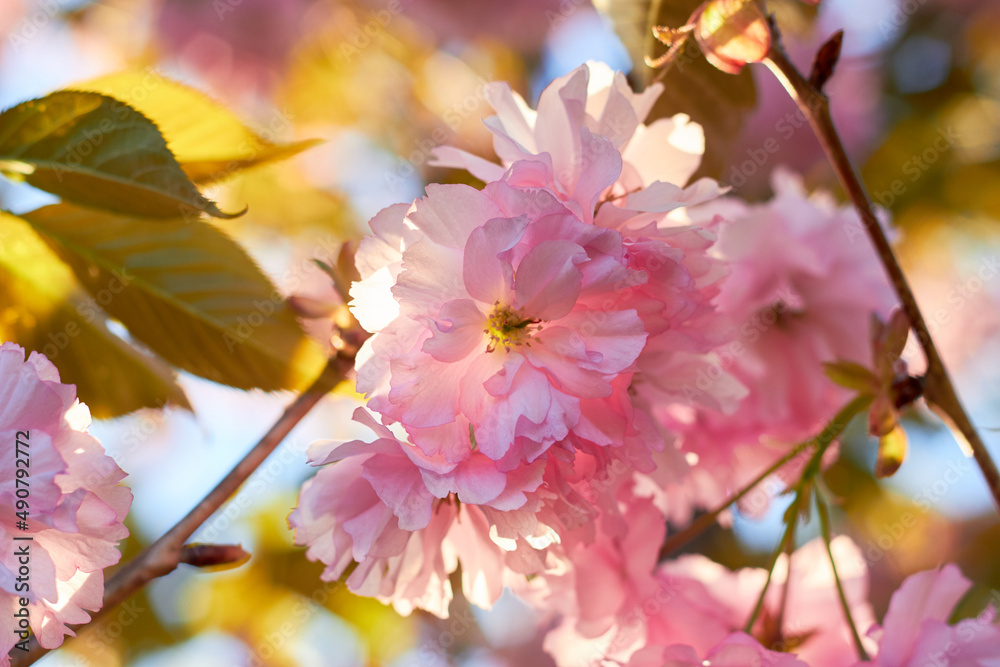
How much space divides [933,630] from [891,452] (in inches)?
5.0

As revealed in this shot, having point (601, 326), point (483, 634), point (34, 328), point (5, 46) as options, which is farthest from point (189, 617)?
point (5, 46)

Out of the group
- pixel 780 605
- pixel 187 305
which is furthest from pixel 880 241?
pixel 187 305

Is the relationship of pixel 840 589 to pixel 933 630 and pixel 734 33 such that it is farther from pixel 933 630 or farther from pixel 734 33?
pixel 734 33

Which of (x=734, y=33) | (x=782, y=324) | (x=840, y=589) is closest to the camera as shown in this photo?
(x=734, y=33)

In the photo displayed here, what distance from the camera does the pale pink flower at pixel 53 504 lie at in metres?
0.41

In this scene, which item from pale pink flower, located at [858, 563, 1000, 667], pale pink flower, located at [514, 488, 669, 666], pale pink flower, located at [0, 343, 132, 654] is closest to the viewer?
pale pink flower, located at [0, 343, 132, 654]

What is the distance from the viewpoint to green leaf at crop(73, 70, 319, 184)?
0.58 m

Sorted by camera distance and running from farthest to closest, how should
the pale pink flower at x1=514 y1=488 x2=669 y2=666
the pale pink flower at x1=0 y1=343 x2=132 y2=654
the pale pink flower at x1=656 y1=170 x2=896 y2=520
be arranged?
1. the pale pink flower at x1=656 y1=170 x2=896 y2=520
2. the pale pink flower at x1=514 y1=488 x2=669 y2=666
3. the pale pink flower at x1=0 y1=343 x2=132 y2=654

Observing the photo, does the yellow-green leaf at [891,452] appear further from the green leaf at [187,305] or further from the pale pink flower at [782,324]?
the green leaf at [187,305]

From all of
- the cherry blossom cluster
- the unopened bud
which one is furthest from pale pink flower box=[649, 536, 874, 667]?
the unopened bud

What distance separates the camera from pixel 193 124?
0.59m

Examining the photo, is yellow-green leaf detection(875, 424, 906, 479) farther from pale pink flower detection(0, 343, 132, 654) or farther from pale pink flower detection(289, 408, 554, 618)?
pale pink flower detection(0, 343, 132, 654)

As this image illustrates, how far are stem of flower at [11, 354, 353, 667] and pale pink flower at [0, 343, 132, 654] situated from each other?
0.5 inches

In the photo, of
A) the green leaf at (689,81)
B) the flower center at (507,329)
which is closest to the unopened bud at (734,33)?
the green leaf at (689,81)
